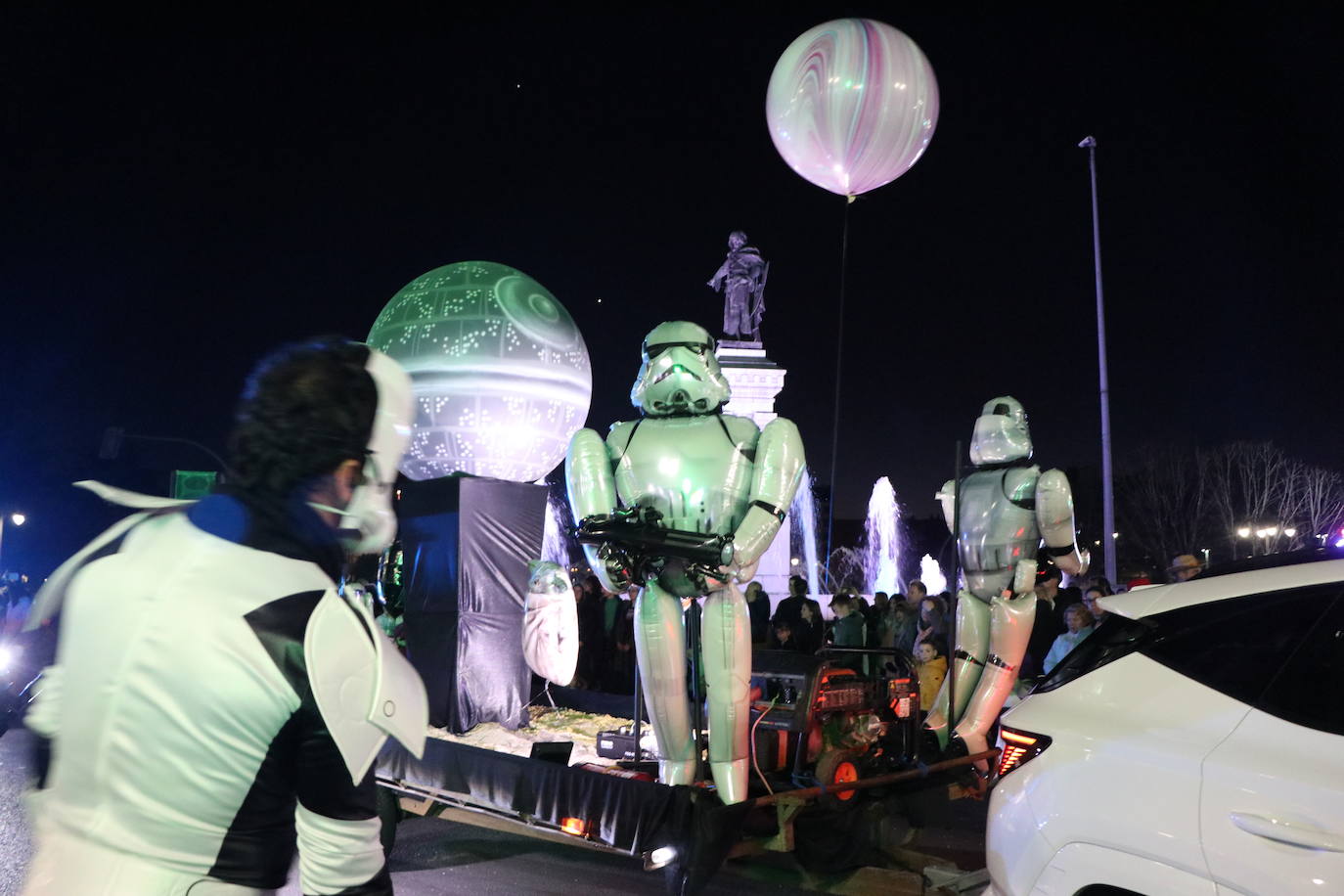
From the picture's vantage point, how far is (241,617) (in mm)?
1567

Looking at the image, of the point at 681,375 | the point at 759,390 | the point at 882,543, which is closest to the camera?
the point at 681,375

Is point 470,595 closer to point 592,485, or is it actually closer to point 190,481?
point 592,485

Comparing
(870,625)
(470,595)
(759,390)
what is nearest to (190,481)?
(470,595)

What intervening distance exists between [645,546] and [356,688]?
370cm

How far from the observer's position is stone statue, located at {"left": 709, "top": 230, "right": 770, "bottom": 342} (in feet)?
60.7

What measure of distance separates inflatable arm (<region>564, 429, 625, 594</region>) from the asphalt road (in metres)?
1.73

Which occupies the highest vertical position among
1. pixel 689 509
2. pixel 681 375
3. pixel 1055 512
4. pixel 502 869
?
pixel 681 375

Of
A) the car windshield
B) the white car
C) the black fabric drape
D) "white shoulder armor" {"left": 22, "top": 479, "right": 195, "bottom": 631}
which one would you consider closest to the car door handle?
the white car

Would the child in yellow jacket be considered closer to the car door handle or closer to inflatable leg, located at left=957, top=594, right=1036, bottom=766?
inflatable leg, located at left=957, top=594, right=1036, bottom=766

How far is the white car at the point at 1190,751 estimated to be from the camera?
2471mm

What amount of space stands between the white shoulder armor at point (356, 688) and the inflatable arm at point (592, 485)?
3781 mm

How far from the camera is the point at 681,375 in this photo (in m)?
5.62

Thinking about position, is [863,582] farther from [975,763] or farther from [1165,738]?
[1165,738]

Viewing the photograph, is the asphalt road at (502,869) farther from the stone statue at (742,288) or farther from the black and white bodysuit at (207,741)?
the stone statue at (742,288)
